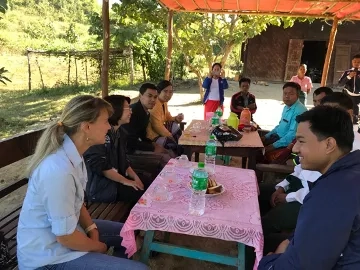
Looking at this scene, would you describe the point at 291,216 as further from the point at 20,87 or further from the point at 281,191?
the point at 20,87

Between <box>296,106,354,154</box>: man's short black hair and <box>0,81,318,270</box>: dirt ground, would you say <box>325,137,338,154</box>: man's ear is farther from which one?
<box>0,81,318,270</box>: dirt ground

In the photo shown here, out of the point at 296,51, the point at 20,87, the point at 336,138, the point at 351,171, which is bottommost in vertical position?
the point at 20,87

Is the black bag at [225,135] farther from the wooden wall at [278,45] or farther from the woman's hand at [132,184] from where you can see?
the wooden wall at [278,45]

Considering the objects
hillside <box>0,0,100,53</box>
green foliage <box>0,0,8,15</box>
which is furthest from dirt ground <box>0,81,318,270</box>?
hillside <box>0,0,100,53</box>

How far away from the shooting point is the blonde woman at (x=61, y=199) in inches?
60.4

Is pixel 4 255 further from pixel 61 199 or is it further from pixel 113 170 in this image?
pixel 113 170

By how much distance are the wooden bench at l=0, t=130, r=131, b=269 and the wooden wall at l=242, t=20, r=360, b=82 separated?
15.2 m

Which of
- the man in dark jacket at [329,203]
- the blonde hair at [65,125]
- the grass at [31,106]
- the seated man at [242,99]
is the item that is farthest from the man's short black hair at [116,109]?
the grass at [31,106]

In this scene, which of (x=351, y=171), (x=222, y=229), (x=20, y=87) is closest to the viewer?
(x=351, y=171)

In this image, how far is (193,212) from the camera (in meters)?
1.88

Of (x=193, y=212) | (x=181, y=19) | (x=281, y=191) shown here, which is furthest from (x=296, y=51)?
(x=193, y=212)

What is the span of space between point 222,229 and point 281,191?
1129 millimetres

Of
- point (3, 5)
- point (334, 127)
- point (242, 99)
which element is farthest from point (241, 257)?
point (242, 99)

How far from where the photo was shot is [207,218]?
6.01 feet
